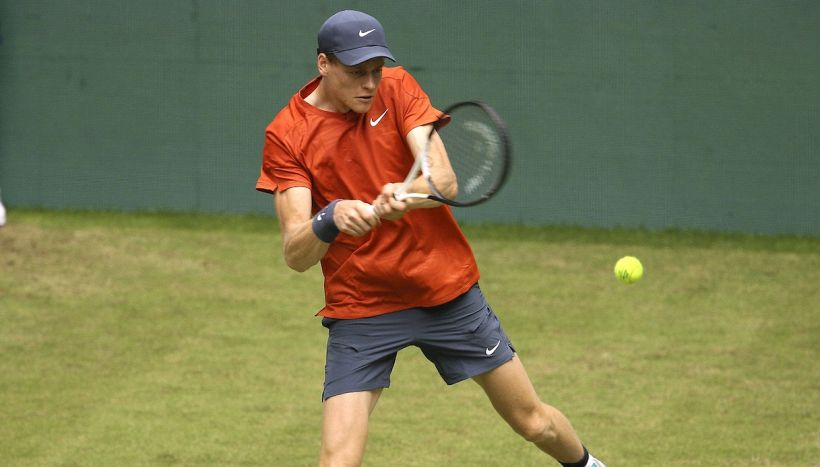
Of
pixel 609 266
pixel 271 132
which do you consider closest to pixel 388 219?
pixel 271 132

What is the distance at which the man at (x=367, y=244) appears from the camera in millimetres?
4516

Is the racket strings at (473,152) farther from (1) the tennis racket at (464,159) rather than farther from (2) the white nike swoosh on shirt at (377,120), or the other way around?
(2) the white nike swoosh on shirt at (377,120)

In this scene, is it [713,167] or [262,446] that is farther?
[713,167]

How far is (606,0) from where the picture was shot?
10.7 m

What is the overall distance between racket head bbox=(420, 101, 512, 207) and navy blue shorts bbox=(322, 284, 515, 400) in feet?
1.38

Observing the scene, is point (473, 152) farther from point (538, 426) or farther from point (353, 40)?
point (538, 426)

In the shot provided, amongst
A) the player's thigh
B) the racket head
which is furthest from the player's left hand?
the player's thigh

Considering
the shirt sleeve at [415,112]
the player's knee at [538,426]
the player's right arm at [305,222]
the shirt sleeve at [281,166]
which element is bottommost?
the player's knee at [538,426]

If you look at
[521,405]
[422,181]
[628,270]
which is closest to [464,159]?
[422,181]

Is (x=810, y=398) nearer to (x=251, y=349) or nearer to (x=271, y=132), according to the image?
(x=251, y=349)

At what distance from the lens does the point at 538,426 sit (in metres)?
4.89

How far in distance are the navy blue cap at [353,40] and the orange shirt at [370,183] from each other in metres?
0.25

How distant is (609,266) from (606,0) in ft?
7.72

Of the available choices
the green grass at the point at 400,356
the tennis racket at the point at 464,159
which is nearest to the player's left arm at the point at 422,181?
the tennis racket at the point at 464,159
